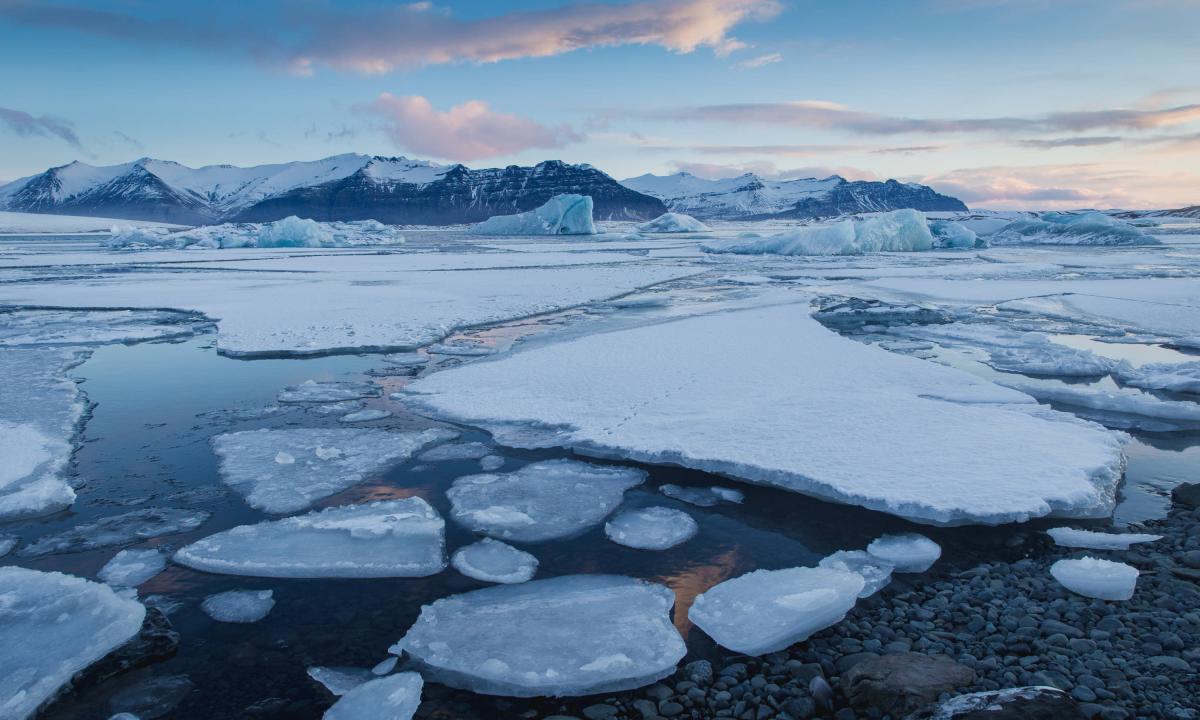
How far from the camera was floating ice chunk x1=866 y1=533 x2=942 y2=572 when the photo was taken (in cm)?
356

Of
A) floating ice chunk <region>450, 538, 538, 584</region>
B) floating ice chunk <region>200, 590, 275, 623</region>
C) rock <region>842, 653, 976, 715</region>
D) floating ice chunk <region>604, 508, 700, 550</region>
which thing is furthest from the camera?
floating ice chunk <region>604, 508, 700, 550</region>

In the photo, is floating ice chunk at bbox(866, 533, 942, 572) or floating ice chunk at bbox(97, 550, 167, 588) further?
floating ice chunk at bbox(866, 533, 942, 572)

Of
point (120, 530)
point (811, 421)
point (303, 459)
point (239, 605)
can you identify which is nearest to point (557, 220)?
point (811, 421)

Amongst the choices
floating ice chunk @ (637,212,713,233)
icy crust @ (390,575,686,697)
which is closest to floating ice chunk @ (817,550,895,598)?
icy crust @ (390,575,686,697)

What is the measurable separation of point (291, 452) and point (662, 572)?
3.12 metres

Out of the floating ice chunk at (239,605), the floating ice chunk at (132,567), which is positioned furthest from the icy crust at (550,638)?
the floating ice chunk at (132,567)

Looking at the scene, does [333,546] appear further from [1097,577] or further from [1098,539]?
[1098,539]

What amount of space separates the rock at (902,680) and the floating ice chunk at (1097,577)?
42.4 inches

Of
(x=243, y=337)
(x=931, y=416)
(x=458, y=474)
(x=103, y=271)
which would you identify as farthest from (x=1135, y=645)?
(x=103, y=271)

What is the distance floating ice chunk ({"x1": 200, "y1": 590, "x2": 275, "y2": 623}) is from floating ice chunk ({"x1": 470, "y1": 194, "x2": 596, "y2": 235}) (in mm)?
48494

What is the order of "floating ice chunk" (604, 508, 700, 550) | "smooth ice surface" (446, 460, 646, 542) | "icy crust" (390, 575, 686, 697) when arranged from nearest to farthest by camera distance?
"icy crust" (390, 575, 686, 697), "floating ice chunk" (604, 508, 700, 550), "smooth ice surface" (446, 460, 646, 542)

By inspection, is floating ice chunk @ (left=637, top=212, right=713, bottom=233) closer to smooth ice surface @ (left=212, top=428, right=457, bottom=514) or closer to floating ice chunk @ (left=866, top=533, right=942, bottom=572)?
smooth ice surface @ (left=212, top=428, right=457, bottom=514)

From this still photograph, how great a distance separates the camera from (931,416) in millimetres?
5465

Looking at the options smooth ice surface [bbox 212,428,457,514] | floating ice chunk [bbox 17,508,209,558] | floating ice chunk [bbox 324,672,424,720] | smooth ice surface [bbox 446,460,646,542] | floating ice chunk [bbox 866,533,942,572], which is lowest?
floating ice chunk [bbox 324,672,424,720]
